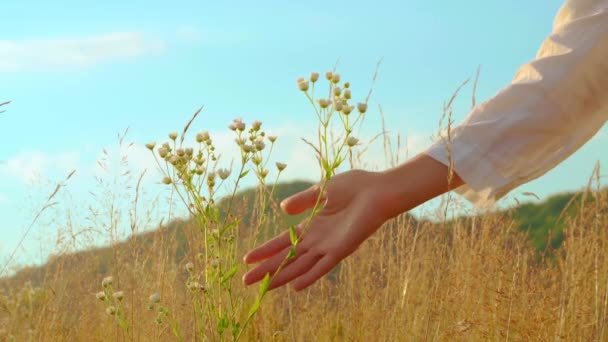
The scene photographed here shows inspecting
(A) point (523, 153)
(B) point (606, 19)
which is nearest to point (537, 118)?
(A) point (523, 153)

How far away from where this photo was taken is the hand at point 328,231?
5.04 ft

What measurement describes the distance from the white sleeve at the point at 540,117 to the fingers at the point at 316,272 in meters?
0.34

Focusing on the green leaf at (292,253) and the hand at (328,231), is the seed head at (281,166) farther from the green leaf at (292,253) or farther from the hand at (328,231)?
the green leaf at (292,253)

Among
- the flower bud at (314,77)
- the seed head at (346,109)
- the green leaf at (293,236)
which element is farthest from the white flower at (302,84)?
the green leaf at (293,236)

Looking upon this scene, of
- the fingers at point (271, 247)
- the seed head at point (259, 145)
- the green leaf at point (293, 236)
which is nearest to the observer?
the green leaf at point (293, 236)

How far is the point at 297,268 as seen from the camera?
157 cm

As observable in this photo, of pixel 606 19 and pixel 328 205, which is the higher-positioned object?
pixel 606 19

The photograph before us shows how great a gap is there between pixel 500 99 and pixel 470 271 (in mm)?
2106

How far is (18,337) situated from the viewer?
2.77m

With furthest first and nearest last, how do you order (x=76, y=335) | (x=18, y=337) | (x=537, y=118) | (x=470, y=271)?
(x=76, y=335)
(x=470, y=271)
(x=18, y=337)
(x=537, y=118)

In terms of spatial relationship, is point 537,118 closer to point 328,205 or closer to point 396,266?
point 328,205

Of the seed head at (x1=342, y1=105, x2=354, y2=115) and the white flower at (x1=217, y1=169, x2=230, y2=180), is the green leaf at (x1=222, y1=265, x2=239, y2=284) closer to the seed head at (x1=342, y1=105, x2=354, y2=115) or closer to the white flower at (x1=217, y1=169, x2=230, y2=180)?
the white flower at (x1=217, y1=169, x2=230, y2=180)

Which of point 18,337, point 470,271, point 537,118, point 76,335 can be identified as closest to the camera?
point 537,118

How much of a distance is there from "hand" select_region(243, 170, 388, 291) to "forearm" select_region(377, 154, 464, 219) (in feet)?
0.05
